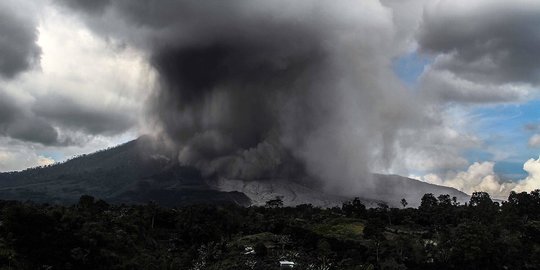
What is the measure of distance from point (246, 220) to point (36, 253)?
293 feet

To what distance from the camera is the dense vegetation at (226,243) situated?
267 ft

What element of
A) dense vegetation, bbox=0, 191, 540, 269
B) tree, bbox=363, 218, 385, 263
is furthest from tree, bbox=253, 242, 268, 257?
tree, bbox=363, 218, 385, 263

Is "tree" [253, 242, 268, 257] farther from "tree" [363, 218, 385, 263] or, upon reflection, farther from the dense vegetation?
"tree" [363, 218, 385, 263]

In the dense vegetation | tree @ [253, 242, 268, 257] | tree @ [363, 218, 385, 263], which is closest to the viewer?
the dense vegetation

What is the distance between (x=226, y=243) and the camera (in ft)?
410

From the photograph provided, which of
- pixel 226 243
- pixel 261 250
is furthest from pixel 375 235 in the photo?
pixel 226 243

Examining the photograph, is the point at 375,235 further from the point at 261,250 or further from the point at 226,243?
the point at 226,243

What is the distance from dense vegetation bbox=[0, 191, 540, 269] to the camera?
267 feet

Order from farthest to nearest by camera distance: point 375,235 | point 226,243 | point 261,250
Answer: point 375,235 < point 226,243 < point 261,250

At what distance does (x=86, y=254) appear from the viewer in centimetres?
8094

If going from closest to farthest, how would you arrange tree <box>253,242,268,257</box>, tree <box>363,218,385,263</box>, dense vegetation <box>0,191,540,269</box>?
dense vegetation <box>0,191,540,269</box> < tree <box>253,242,268,257</box> < tree <box>363,218,385,263</box>

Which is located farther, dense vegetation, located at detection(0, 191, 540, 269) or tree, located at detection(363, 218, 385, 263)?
tree, located at detection(363, 218, 385, 263)

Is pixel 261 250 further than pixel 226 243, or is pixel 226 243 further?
pixel 226 243

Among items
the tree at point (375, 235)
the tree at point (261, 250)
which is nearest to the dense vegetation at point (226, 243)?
the tree at point (261, 250)
